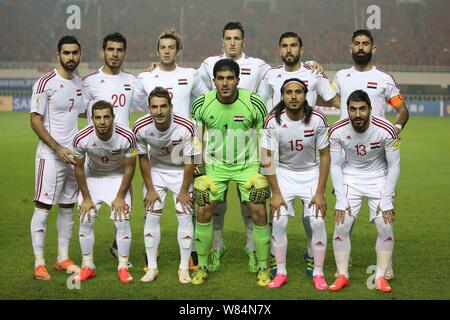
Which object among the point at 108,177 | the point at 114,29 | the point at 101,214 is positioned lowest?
the point at 101,214

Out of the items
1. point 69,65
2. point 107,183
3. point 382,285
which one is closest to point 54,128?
point 69,65

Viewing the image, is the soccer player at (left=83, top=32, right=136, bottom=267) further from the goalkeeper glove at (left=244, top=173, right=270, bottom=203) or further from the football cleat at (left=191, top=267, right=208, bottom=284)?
the goalkeeper glove at (left=244, top=173, right=270, bottom=203)

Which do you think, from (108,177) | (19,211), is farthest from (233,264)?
(19,211)

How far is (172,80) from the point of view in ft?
25.3

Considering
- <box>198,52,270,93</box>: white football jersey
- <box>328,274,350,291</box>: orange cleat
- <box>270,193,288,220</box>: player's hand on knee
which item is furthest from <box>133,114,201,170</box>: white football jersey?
<box>328,274,350,291</box>: orange cleat

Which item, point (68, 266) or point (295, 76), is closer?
point (68, 266)

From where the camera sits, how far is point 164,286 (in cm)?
679

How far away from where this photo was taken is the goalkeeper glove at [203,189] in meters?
7.00

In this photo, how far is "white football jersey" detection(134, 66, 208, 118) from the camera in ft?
25.3

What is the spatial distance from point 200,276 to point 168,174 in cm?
107

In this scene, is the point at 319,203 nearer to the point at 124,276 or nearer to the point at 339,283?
the point at 339,283

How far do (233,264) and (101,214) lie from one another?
3.78m

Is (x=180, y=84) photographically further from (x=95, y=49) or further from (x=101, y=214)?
(x=95, y=49)

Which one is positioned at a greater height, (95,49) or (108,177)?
(95,49)
